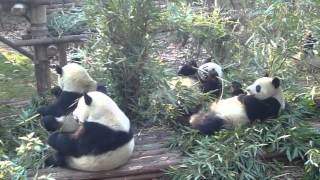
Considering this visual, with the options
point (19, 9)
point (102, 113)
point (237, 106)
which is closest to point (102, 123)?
point (102, 113)

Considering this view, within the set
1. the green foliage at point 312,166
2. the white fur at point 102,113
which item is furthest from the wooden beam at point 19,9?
the green foliage at point 312,166

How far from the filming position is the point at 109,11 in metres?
3.91

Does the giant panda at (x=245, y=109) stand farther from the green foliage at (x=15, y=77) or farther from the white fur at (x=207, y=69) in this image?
the green foliage at (x=15, y=77)

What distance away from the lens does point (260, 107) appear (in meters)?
3.79

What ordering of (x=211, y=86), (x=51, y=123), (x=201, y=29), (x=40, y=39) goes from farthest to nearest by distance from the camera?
(x=40, y=39) → (x=201, y=29) → (x=211, y=86) → (x=51, y=123)

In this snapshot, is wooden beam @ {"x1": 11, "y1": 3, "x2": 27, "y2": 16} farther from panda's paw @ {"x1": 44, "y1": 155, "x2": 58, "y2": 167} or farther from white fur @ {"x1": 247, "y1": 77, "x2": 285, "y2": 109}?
white fur @ {"x1": 247, "y1": 77, "x2": 285, "y2": 109}

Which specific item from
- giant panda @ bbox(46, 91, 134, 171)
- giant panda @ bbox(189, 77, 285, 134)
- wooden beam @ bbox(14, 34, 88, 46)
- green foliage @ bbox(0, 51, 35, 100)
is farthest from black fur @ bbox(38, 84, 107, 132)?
green foliage @ bbox(0, 51, 35, 100)

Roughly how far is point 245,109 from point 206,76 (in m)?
0.56

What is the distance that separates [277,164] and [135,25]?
1430 millimetres

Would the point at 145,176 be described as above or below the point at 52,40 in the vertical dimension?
below

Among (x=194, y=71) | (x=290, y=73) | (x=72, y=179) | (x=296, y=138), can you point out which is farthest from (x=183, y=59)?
(x=72, y=179)

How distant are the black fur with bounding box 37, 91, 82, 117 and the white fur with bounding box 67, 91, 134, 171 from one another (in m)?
0.37

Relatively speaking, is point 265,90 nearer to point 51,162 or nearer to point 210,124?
point 210,124

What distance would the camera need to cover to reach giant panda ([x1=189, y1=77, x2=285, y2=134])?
376 centimetres
